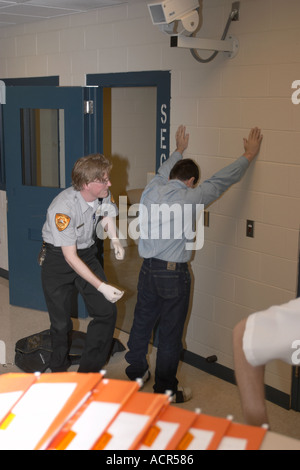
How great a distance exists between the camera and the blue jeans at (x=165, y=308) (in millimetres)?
3381

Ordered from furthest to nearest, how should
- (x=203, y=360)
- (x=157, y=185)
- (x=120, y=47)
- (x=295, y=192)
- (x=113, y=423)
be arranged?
(x=120, y=47) < (x=203, y=360) < (x=157, y=185) < (x=295, y=192) < (x=113, y=423)

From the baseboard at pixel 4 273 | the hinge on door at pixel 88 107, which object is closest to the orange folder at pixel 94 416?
the hinge on door at pixel 88 107

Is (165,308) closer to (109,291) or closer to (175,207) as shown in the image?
(109,291)

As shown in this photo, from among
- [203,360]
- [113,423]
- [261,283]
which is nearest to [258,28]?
[261,283]

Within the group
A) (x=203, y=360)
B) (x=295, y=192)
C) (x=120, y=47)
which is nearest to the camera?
(x=295, y=192)

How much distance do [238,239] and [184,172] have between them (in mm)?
595

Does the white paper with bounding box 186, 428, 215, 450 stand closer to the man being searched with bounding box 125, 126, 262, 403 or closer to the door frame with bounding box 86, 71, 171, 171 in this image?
the man being searched with bounding box 125, 126, 262, 403

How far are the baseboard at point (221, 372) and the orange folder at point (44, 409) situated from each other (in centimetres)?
231

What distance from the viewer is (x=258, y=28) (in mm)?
3281

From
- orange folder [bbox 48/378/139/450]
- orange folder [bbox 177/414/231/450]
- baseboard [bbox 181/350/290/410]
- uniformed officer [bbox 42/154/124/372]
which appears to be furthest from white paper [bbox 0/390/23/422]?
baseboard [bbox 181/350/290/410]

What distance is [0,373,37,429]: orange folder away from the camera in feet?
4.55

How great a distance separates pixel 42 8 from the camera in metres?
4.38

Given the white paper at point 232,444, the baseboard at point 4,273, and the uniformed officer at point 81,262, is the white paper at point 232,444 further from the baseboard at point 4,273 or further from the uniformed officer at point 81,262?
the baseboard at point 4,273

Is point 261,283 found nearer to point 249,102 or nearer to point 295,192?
point 295,192
